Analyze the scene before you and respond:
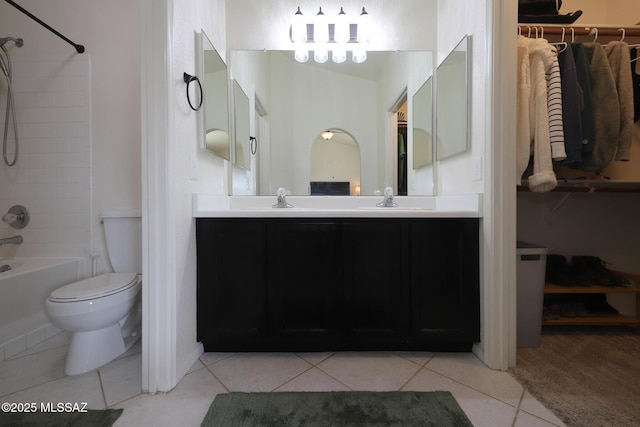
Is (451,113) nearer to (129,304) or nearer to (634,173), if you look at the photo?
(634,173)

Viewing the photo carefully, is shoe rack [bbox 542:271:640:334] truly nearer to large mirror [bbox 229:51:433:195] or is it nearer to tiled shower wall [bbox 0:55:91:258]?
large mirror [bbox 229:51:433:195]

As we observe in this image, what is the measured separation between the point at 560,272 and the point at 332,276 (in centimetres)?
159

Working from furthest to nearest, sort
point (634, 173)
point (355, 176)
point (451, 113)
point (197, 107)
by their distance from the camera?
point (355, 176), point (634, 173), point (451, 113), point (197, 107)

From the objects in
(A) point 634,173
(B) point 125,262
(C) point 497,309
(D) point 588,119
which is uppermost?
(D) point 588,119

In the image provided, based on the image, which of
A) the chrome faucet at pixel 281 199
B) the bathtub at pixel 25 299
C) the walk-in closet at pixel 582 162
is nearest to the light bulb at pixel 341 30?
the walk-in closet at pixel 582 162

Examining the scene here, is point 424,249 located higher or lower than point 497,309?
higher

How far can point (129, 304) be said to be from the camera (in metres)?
1.35

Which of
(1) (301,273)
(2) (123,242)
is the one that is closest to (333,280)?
(1) (301,273)

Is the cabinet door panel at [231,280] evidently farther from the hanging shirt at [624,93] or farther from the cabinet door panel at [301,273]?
the hanging shirt at [624,93]

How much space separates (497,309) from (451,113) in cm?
120

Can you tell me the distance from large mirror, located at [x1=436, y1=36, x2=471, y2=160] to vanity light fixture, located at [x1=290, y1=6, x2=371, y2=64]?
1.98 ft

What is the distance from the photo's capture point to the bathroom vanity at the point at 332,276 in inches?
52.9

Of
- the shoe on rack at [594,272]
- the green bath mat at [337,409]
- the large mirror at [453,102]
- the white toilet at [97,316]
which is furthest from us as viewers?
the shoe on rack at [594,272]

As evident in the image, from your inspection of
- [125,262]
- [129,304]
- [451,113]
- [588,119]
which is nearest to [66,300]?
[129,304]
